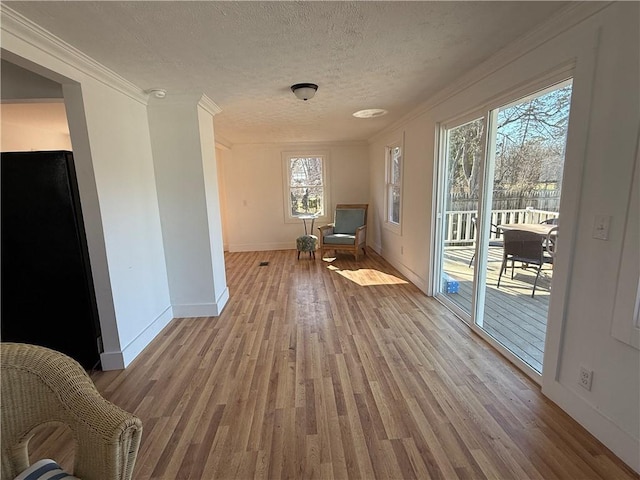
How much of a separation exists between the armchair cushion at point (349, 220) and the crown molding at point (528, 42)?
289 centimetres

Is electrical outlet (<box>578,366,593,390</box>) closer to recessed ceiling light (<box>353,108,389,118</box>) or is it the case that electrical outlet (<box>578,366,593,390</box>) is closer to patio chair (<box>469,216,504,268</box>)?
patio chair (<box>469,216,504,268</box>)

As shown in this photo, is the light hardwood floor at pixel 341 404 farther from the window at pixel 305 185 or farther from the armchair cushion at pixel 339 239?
the window at pixel 305 185

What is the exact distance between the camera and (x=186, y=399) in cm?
197

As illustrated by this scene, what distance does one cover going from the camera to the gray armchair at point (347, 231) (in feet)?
17.4

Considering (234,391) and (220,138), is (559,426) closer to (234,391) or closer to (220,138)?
(234,391)

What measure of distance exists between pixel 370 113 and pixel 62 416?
12.4ft

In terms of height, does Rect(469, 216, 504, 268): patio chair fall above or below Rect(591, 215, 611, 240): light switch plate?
below

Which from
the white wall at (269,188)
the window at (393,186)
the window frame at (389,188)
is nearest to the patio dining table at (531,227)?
the window frame at (389,188)

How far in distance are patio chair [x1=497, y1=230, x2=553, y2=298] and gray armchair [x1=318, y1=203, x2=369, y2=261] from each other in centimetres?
260

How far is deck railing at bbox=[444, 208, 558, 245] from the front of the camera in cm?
235

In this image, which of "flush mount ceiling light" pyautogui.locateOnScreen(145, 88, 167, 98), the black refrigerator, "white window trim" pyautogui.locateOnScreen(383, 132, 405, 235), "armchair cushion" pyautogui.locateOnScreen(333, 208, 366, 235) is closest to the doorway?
"white window trim" pyautogui.locateOnScreen(383, 132, 405, 235)

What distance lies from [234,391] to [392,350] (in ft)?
4.14

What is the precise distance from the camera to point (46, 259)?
85.0 inches

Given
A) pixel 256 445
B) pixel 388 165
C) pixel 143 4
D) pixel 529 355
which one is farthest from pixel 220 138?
pixel 529 355
